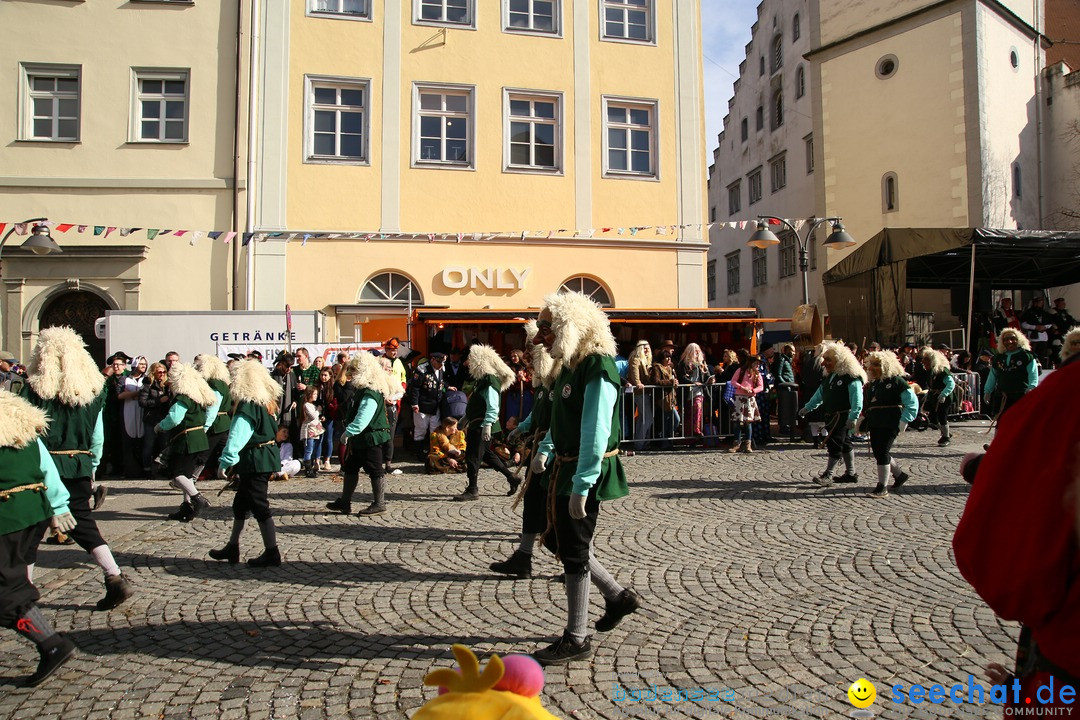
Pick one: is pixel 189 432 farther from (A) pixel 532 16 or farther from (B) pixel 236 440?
(A) pixel 532 16

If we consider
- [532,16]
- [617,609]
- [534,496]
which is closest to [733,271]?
[532,16]

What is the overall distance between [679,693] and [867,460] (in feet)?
28.6

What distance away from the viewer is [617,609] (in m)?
4.22

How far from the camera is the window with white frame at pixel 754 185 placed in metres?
37.4

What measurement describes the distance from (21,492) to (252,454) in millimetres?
1962

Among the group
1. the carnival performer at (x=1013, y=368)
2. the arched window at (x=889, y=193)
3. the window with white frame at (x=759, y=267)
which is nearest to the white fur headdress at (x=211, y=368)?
the carnival performer at (x=1013, y=368)

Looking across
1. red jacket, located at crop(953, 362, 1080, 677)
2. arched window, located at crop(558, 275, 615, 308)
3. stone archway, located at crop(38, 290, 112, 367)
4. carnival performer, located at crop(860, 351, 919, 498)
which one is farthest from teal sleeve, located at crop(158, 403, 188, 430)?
arched window, located at crop(558, 275, 615, 308)

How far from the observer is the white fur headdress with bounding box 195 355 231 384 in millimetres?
8547

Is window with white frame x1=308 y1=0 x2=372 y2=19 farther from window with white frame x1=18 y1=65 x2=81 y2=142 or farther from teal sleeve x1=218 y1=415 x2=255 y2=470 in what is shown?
teal sleeve x1=218 y1=415 x2=255 y2=470

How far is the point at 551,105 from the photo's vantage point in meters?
19.1

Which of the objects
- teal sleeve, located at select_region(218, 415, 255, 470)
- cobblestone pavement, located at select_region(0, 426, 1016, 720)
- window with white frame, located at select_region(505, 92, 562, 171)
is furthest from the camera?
window with white frame, located at select_region(505, 92, 562, 171)

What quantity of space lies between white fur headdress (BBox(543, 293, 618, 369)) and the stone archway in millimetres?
15910

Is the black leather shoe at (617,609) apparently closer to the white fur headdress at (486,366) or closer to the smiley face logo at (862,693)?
the smiley face logo at (862,693)

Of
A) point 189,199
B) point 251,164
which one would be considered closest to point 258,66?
point 251,164
